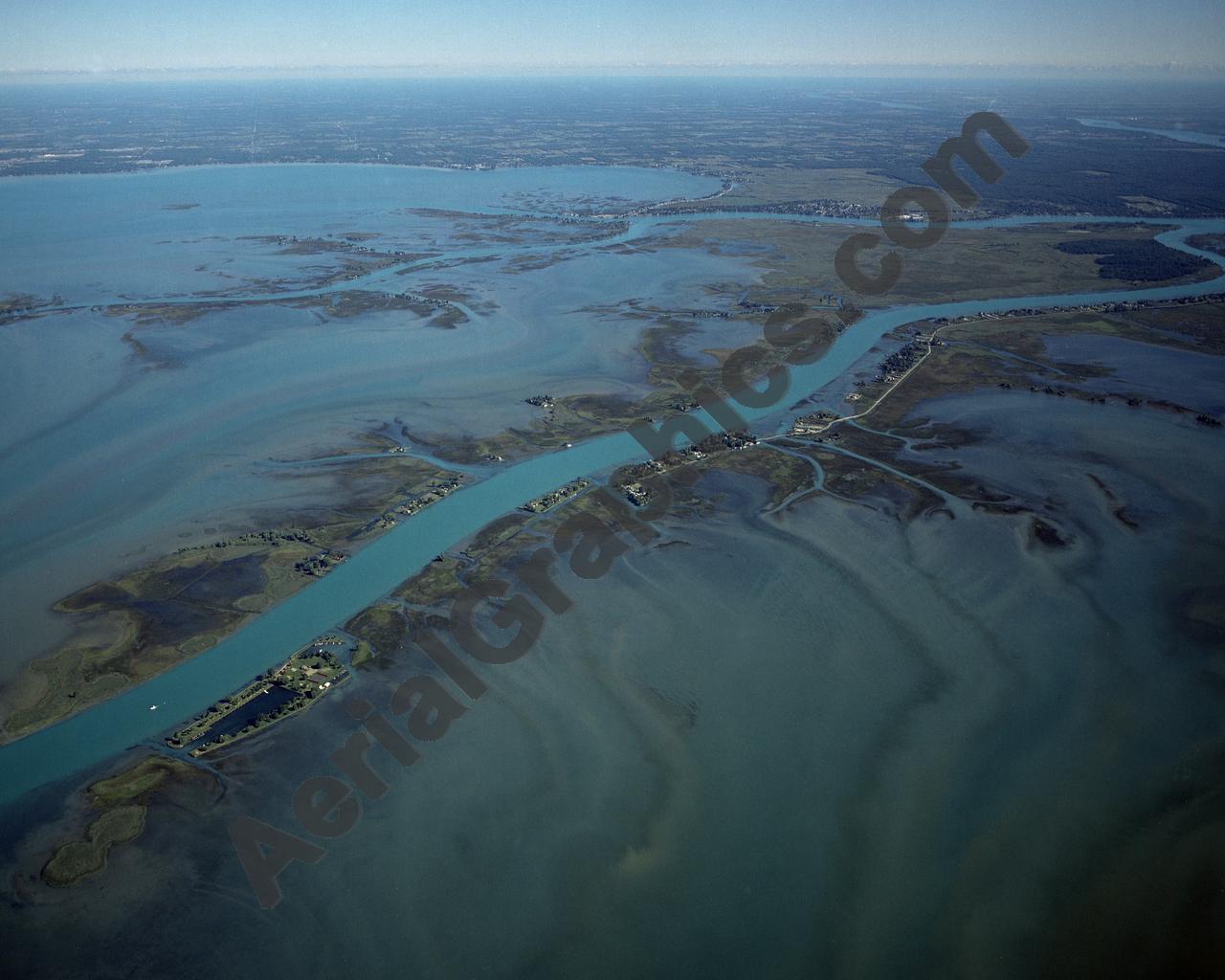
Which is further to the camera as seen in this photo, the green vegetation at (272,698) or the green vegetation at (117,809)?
the green vegetation at (272,698)

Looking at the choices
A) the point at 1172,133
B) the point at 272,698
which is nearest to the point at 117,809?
the point at 272,698

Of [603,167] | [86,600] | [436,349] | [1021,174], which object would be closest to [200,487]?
[86,600]

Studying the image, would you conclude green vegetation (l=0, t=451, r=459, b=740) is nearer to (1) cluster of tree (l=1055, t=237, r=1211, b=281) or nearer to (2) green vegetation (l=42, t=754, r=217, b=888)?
(2) green vegetation (l=42, t=754, r=217, b=888)

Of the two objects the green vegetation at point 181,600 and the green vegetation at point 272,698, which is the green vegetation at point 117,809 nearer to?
the green vegetation at point 272,698

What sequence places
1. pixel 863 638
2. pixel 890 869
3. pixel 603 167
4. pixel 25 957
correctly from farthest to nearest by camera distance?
pixel 603 167
pixel 863 638
pixel 890 869
pixel 25 957

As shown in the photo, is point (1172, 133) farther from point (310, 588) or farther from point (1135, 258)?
point (310, 588)

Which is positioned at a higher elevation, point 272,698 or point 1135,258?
Result: point 272,698

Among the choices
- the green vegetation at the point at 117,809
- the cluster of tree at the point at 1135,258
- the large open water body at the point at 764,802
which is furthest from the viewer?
the cluster of tree at the point at 1135,258

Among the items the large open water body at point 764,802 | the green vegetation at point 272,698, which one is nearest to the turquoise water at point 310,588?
the green vegetation at point 272,698

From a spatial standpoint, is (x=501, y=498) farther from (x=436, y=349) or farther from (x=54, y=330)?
(x=54, y=330)

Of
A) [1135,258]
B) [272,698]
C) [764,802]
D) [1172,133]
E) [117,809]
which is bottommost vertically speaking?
[1172,133]

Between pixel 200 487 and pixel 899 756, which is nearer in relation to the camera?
pixel 899 756
